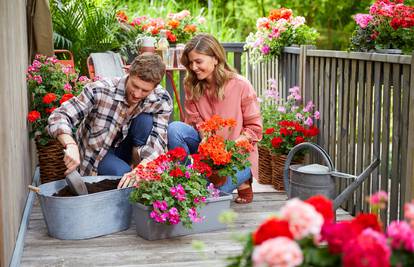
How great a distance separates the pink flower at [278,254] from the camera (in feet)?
3.66

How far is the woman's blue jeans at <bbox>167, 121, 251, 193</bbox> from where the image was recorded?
3574 millimetres

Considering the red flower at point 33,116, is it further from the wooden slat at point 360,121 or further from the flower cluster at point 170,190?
the wooden slat at point 360,121

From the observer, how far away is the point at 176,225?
3061 millimetres

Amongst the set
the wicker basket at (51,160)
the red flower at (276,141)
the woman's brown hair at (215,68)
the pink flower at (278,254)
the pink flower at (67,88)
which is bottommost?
the wicker basket at (51,160)

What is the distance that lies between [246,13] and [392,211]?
8703mm

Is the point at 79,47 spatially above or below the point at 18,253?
above

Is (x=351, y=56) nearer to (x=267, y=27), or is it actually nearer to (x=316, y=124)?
(x=316, y=124)

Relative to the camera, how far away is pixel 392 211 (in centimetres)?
311

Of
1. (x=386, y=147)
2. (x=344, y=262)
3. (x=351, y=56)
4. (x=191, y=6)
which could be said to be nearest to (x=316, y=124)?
(x=351, y=56)

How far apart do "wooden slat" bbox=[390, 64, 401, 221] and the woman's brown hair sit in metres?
1.03

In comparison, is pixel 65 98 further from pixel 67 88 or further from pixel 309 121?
pixel 309 121

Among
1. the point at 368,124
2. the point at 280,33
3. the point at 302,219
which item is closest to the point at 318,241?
the point at 302,219

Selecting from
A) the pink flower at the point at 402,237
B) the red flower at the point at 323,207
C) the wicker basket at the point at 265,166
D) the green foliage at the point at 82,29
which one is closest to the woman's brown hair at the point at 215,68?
the wicker basket at the point at 265,166

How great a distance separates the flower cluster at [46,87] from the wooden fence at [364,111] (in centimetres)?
159
